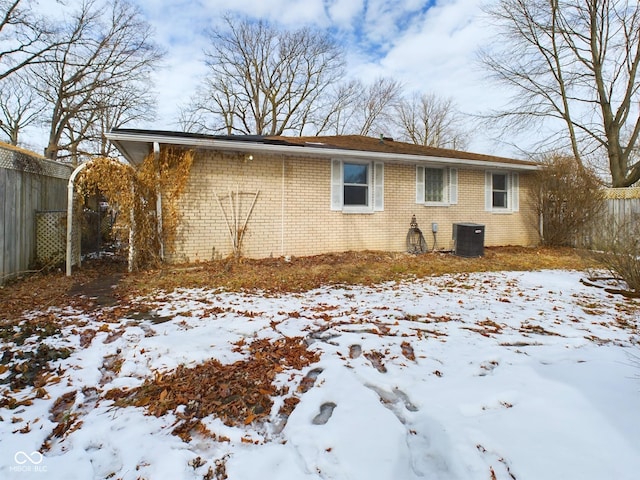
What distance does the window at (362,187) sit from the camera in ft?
30.1

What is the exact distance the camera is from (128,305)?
14.5 feet

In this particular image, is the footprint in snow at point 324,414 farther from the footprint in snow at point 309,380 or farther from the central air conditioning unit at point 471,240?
the central air conditioning unit at point 471,240

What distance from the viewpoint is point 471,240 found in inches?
361

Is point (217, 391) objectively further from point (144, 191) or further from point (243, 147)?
point (243, 147)

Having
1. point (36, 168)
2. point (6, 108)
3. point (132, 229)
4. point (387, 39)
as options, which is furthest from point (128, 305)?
point (6, 108)

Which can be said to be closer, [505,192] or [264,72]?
[505,192]

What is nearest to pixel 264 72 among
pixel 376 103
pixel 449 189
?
pixel 376 103

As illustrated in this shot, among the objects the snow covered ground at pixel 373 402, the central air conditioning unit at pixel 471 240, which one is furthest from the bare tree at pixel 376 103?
the snow covered ground at pixel 373 402

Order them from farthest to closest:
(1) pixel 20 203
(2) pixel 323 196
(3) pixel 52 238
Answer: (2) pixel 323 196 → (3) pixel 52 238 → (1) pixel 20 203

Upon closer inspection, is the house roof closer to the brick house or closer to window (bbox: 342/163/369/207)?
the brick house

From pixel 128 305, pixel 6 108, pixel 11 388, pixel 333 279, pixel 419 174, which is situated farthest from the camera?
pixel 6 108

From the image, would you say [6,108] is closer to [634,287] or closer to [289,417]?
[289,417]

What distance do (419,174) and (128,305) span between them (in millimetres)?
8365

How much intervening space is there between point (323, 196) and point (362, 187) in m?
1.30
